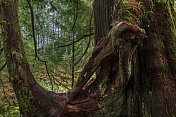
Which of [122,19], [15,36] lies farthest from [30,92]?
[122,19]

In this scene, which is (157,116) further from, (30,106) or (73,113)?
(30,106)

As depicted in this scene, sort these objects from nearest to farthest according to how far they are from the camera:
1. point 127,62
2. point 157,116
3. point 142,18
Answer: point 127,62
point 157,116
point 142,18

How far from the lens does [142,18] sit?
5.73 feet

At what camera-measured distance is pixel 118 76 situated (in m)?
1.71

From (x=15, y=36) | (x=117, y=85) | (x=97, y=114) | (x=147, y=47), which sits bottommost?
→ (x=97, y=114)

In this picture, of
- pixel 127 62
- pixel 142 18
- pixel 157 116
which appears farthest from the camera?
pixel 142 18

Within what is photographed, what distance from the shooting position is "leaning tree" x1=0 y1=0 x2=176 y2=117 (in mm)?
1663

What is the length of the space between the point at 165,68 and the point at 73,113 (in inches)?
58.3

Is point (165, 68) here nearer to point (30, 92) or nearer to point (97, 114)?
point (97, 114)

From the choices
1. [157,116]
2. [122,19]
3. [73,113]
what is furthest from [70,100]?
[122,19]

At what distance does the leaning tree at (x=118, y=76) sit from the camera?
166 centimetres

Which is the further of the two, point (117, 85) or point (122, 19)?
point (117, 85)

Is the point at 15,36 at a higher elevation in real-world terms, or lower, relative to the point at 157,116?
higher

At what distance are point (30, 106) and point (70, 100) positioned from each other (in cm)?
60
